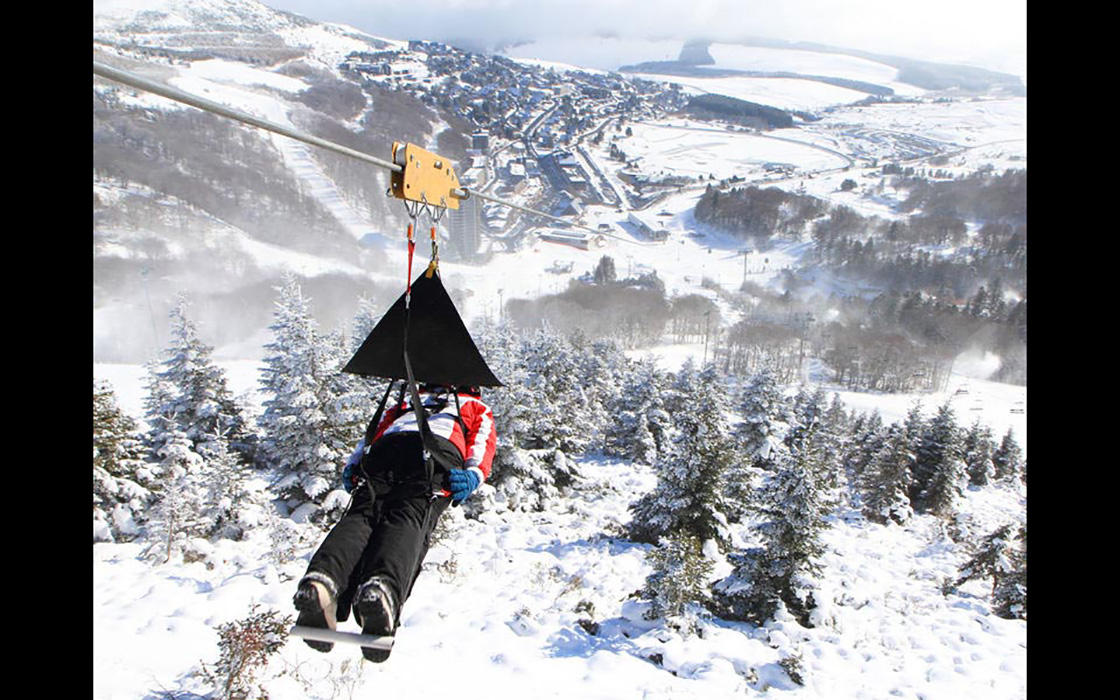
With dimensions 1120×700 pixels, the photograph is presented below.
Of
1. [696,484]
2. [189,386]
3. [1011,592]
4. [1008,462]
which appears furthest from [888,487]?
[189,386]

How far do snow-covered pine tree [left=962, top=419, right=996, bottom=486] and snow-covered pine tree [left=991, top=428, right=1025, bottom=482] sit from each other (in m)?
0.88

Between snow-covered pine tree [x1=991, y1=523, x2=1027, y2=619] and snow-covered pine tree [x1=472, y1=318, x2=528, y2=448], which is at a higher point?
snow-covered pine tree [x1=472, y1=318, x2=528, y2=448]

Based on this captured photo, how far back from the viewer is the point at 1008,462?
38.6 m

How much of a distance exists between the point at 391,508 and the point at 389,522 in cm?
12

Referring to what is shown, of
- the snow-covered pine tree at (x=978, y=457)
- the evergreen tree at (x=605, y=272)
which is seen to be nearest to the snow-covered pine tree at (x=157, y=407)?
the snow-covered pine tree at (x=978, y=457)

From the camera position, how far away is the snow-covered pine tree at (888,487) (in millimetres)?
23688

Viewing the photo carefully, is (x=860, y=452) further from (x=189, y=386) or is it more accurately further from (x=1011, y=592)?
(x=189, y=386)

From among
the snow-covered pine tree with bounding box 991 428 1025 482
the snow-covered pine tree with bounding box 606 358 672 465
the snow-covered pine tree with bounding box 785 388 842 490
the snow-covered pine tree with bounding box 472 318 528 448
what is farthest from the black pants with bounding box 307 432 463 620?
the snow-covered pine tree with bounding box 991 428 1025 482

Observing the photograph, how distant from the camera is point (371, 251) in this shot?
338ft

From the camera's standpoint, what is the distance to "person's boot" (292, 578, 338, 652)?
10.3ft

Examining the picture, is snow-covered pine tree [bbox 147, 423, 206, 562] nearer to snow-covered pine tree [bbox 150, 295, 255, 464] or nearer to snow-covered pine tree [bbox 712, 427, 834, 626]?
snow-covered pine tree [bbox 150, 295, 255, 464]

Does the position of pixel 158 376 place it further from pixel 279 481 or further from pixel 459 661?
pixel 459 661

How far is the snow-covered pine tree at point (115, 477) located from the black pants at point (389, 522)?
46.3 feet

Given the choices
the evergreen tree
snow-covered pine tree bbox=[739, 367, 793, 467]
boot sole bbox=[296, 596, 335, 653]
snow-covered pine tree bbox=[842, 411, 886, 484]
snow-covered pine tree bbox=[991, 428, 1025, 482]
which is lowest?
snow-covered pine tree bbox=[991, 428, 1025, 482]
